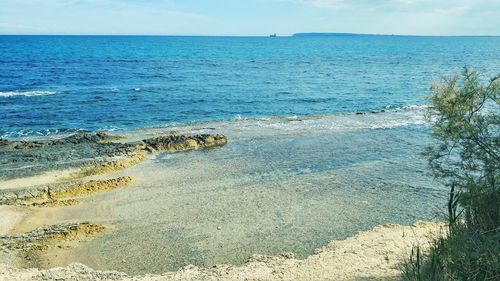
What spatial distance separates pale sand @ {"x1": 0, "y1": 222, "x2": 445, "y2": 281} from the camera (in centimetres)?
1137

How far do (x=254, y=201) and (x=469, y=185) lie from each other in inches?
361

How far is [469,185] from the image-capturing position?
9.85 metres

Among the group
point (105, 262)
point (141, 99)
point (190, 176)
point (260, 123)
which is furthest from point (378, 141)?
point (141, 99)

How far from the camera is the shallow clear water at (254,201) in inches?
545

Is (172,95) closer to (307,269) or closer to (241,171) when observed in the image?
(241,171)

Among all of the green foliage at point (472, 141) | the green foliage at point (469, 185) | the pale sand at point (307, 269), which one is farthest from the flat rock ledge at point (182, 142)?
the green foliage at point (472, 141)

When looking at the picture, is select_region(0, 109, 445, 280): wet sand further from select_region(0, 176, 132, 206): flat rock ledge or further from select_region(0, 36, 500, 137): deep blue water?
select_region(0, 36, 500, 137): deep blue water

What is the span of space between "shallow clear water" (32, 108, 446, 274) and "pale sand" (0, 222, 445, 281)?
77 centimetres

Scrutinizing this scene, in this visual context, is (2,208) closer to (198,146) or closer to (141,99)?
(198,146)

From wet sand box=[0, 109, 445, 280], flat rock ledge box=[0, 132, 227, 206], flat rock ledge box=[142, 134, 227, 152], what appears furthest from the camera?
flat rock ledge box=[142, 134, 227, 152]

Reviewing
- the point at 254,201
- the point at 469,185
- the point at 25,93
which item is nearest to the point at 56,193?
the point at 254,201

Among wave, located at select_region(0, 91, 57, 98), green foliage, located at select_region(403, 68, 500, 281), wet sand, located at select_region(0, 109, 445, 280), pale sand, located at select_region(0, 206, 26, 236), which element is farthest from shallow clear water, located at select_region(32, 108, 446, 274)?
wave, located at select_region(0, 91, 57, 98)

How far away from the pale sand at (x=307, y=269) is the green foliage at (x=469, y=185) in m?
1.13

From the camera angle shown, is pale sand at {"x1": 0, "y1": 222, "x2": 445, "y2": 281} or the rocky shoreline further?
the rocky shoreline
